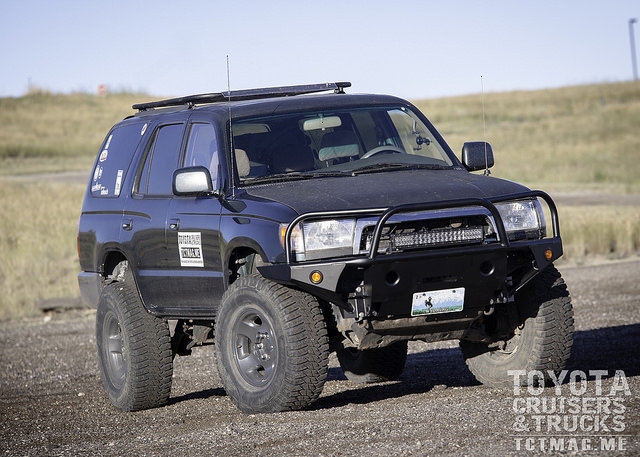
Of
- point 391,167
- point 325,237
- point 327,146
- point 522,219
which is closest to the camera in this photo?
point 325,237

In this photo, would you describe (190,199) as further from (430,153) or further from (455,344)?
(455,344)

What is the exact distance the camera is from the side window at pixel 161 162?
862 cm

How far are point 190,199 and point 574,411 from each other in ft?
10.0

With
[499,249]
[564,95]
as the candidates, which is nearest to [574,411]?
[499,249]

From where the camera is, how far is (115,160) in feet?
31.2

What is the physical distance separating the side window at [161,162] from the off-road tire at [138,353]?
0.82 meters

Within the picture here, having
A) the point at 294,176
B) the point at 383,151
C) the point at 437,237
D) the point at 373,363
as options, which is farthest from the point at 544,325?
the point at 373,363

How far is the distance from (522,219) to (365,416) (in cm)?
158

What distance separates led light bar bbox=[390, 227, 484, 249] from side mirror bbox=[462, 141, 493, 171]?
4.26ft

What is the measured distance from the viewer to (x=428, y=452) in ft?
19.4

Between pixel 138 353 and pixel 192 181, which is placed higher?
pixel 192 181

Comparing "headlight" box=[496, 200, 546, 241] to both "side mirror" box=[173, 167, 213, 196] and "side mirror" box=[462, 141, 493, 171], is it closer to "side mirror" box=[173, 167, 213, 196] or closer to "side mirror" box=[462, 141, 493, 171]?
"side mirror" box=[462, 141, 493, 171]

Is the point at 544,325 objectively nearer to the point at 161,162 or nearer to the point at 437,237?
the point at 437,237

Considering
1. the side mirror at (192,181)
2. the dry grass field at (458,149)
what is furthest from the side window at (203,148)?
the dry grass field at (458,149)
